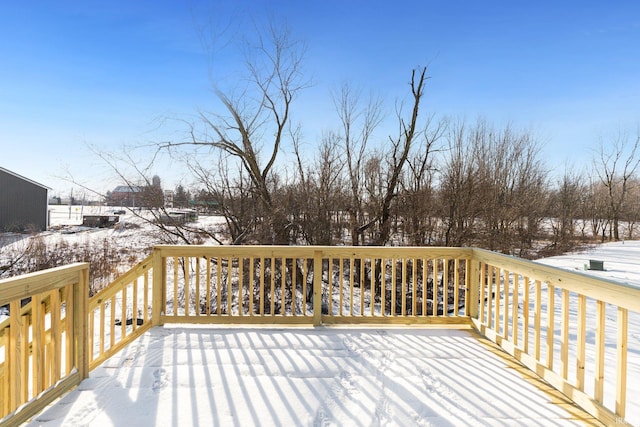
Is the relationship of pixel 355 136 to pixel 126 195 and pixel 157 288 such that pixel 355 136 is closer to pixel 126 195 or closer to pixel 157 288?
pixel 126 195

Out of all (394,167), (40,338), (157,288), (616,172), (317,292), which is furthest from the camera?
(616,172)

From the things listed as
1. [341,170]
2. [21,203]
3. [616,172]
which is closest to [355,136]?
[341,170]

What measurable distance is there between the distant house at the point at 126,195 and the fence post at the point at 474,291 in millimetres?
8147

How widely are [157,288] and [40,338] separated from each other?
140 centimetres

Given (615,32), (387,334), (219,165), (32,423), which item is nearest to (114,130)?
(219,165)

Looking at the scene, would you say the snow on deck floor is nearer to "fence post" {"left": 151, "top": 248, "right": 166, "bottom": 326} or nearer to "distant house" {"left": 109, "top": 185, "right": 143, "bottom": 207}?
"fence post" {"left": 151, "top": 248, "right": 166, "bottom": 326}

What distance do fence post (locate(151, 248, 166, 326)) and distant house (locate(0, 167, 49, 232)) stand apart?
18010 mm

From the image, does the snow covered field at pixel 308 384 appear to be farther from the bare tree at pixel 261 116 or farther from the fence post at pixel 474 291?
the bare tree at pixel 261 116

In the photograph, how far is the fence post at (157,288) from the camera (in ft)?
10.2

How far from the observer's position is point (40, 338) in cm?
175

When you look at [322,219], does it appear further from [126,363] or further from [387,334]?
[126,363]

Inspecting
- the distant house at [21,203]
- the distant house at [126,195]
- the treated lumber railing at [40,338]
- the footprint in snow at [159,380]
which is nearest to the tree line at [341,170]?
the distant house at [126,195]

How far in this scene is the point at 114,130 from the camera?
24.2ft

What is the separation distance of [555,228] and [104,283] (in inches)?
658
